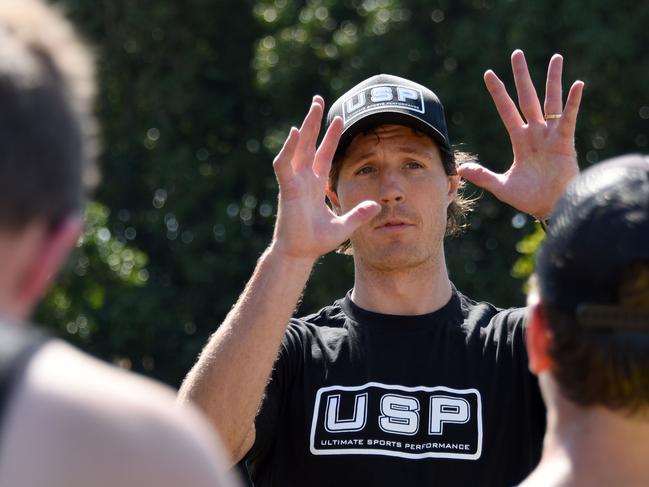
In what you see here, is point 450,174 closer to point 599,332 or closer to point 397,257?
point 397,257

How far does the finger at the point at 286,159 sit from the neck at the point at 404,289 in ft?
1.94

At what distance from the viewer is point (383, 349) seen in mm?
3771

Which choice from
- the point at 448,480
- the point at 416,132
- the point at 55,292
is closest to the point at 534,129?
the point at 416,132

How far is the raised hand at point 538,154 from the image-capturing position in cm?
381

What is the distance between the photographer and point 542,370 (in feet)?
6.86

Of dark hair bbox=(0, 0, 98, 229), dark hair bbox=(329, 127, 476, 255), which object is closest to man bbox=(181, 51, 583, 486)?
dark hair bbox=(329, 127, 476, 255)

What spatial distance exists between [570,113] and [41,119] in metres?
2.56

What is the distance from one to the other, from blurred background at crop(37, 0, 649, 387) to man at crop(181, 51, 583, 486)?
1002cm

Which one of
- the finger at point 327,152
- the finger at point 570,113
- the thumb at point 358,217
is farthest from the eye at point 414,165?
the thumb at point 358,217

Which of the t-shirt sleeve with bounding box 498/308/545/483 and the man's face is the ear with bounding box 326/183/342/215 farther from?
the t-shirt sleeve with bounding box 498/308/545/483

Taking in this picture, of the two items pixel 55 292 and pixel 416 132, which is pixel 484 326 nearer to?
pixel 416 132

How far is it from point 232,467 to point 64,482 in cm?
217

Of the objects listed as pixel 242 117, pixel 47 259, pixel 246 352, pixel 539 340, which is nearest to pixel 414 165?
pixel 246 352

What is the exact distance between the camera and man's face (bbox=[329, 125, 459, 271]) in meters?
4.07
